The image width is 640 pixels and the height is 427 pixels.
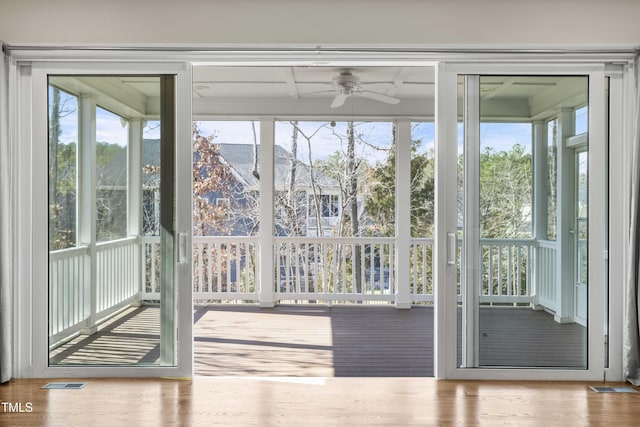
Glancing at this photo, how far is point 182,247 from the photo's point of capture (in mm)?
3311

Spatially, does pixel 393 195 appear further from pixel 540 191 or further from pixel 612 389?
pixel 612 389

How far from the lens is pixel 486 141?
3336 millimetres

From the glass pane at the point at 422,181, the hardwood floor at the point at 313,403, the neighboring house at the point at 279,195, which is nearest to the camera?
the hardwood floor at the point at 313,403

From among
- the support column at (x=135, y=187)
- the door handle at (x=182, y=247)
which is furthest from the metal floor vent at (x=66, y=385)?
the door handle at (x=182, y=247)

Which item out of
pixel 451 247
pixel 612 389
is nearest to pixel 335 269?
pixel 451 247

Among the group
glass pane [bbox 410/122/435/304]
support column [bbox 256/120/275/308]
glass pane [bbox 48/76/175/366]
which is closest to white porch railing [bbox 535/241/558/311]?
glass pane [bbox 48/76/175/366]

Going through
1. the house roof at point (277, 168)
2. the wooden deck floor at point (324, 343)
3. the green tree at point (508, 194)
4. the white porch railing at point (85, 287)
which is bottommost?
the wooden deck floor at point (324, 343)

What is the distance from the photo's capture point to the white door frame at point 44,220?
3.30m

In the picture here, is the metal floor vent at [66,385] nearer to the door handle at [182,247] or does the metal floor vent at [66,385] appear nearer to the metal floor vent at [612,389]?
the door handle at [182,247]

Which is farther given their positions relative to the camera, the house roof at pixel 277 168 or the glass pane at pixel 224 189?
the glass pane at pixel 224 189

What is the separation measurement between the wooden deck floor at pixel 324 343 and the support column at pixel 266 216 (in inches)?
20.0

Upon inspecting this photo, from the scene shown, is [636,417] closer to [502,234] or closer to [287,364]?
[502,234]

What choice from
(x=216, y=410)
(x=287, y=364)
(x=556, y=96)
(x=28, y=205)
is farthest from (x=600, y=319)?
(x=28, y=205)

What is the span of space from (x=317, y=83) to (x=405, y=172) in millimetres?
1604
